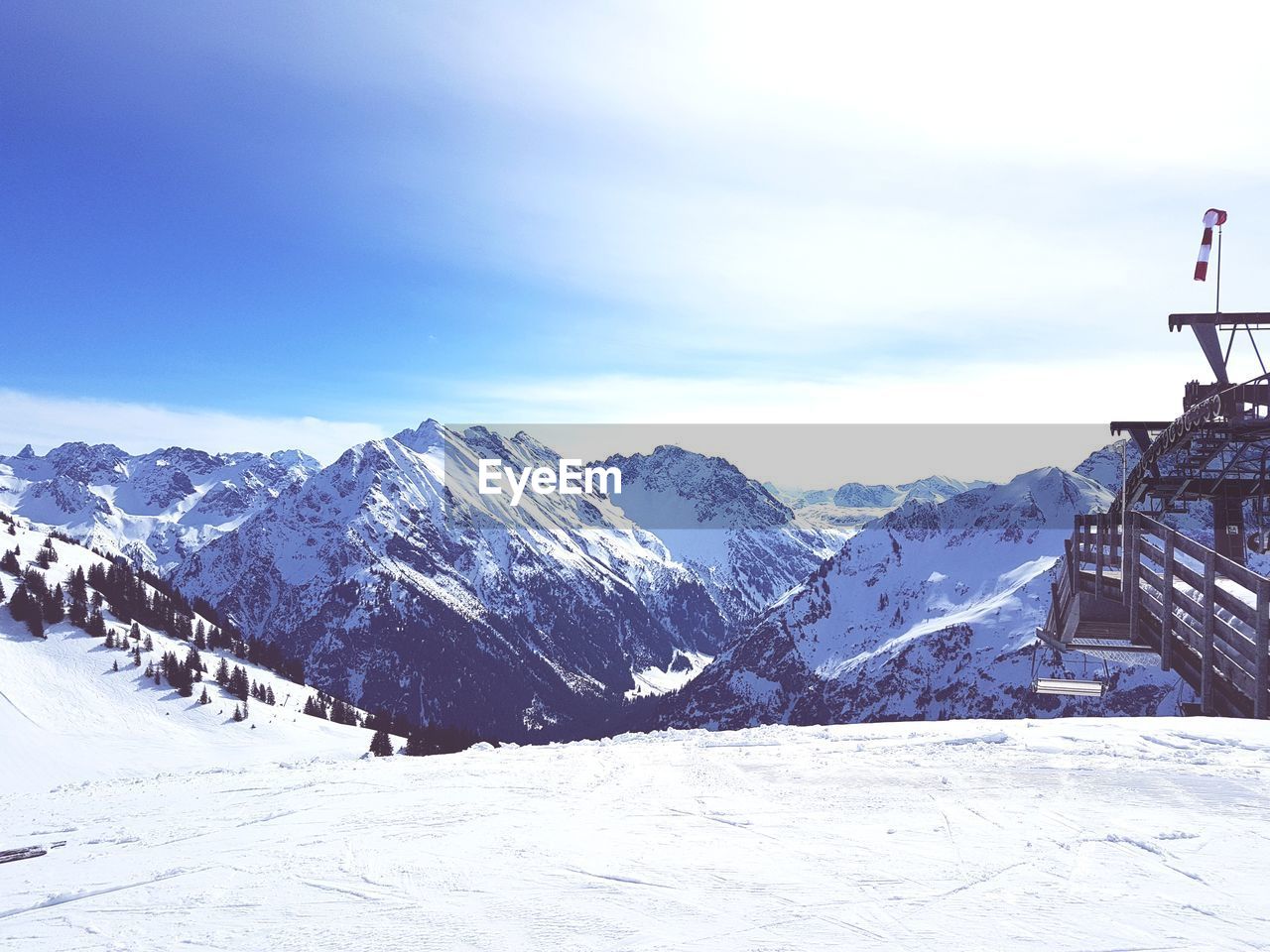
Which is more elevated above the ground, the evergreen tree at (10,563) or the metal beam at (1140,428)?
the metal beam at (1140,428)

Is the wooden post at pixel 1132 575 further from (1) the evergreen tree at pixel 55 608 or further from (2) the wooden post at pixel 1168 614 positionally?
(1) the evergreen tree at pixel 55 608

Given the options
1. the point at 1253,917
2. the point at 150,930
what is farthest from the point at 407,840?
the point at 1253,917

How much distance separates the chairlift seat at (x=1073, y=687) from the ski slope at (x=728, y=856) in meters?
11.2

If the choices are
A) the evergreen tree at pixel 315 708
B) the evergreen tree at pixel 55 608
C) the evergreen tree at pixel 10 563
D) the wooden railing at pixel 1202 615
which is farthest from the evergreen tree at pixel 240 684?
the wooden railing at pixel 1202 615

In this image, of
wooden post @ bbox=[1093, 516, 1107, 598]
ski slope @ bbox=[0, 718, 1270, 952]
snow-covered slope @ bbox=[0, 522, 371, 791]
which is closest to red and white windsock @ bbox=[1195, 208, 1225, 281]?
wooden post @ bbox=[1093, 516, 1107, 598]

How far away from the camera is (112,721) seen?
283 feet

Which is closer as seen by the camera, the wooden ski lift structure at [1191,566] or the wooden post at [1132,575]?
the wooden ski lift structure at [1191,566]

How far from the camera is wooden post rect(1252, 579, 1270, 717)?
10.9 m

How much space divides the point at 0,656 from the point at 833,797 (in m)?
113

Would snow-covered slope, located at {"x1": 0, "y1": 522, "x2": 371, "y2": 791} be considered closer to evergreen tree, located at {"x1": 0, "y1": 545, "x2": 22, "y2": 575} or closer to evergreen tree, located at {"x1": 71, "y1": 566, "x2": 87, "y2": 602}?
evergreen tree, located at {"x1": 0, "y1": 545, "x2": 22, "y2": 575}

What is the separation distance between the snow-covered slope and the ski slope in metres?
73.0

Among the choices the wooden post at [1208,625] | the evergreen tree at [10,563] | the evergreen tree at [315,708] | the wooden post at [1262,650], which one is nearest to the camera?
the wooden post at [1262,650]

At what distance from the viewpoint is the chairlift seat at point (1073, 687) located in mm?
21656

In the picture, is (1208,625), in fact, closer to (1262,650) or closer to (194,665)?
(1262,650)
